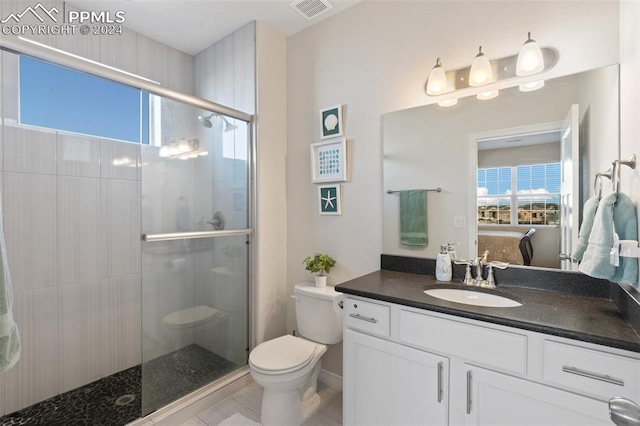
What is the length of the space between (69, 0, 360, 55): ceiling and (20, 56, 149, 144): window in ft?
1.70

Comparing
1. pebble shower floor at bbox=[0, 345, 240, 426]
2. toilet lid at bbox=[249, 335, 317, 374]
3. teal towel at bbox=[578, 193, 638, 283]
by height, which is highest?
teal towel at bbox=[578, 193, 638, 283]

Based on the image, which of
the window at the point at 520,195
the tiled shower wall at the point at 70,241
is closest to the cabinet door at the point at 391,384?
the window at the point at 520,195

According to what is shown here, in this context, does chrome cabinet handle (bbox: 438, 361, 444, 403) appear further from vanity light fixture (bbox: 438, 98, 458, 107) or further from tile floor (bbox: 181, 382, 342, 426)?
vanity light fixture (bbox: 438, 98, 458, 107)

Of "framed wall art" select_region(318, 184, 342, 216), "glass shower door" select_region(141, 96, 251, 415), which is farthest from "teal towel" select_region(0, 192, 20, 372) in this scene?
"framed wall art" select_region(318, 184, 342, 216)

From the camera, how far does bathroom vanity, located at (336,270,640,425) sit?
94 centimetres

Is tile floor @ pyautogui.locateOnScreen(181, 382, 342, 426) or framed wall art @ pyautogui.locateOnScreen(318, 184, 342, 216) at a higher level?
framed wall art @ pyautogui.locateOnScreen(318, 184, 342, 216)

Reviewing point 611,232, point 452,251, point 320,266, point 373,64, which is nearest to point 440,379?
point 452,251

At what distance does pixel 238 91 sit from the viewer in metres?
2.37

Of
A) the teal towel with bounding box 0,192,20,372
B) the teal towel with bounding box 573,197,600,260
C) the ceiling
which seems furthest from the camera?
the ceiling

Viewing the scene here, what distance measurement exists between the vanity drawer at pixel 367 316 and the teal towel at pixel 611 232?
78 centimetres

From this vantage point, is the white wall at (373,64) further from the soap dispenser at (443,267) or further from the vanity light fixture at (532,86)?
the soap dispenser at (443,267)

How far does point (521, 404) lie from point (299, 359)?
41.3 inches

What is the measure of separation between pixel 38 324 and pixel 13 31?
5.97 ft

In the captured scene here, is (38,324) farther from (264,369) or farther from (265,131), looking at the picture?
(265,131)
